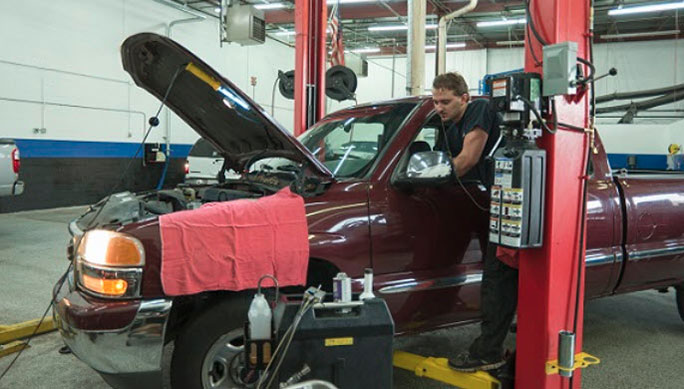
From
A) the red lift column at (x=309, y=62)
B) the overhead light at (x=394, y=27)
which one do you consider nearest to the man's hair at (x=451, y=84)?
the red lift column at (x=309, y=62)

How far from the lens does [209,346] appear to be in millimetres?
2551

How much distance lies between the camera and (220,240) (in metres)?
2.50

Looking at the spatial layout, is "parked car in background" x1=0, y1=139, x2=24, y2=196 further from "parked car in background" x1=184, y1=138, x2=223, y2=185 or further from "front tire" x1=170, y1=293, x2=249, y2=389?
"front tire" x1=170, y1=293, x2=249, y2=389

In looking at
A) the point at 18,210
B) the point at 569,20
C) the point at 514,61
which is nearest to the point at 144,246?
the point at 569,20

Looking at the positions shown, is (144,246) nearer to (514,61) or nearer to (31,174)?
(31,174)

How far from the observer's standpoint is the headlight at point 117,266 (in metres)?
2.41

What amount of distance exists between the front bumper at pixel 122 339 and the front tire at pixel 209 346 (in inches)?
5.4

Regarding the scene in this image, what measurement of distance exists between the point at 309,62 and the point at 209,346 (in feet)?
16.9

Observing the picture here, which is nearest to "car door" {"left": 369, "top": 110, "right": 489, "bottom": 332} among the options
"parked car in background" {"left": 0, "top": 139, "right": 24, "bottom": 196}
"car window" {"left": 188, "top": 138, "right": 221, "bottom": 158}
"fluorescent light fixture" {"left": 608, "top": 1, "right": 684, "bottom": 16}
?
"parked car in background" {"left": 0, "top": 139, "right": 24, "bottom": 196}

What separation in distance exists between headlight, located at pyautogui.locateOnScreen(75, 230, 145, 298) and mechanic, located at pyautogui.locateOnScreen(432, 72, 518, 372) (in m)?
1.65

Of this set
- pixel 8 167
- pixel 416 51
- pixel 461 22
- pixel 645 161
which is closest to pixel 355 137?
pixel 416 51

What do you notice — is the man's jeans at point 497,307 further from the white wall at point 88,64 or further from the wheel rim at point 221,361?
the white wall at point 88,64

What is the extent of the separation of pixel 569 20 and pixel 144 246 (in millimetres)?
2208

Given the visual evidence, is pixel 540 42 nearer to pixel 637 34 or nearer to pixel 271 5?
pixel 271 5
